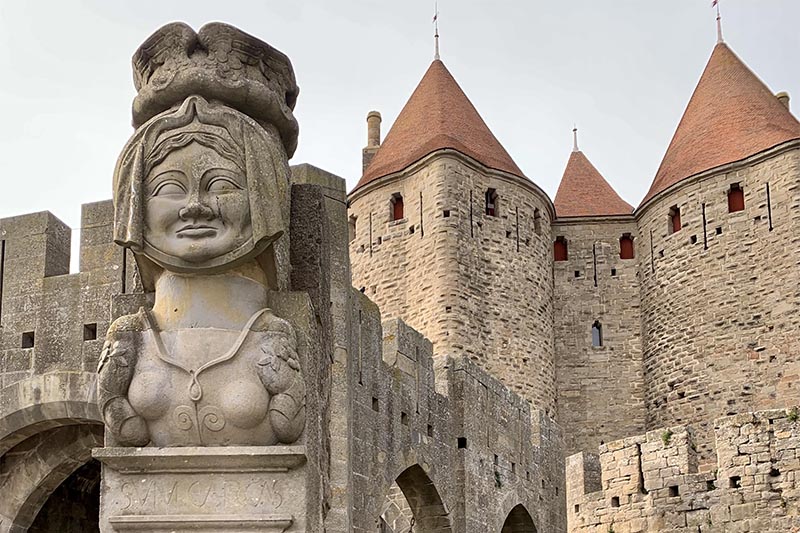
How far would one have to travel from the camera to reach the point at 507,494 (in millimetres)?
16875

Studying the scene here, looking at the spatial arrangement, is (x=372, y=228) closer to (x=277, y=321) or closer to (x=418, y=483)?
(x=418, y=483)

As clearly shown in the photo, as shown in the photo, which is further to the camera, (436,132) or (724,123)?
(724,123)

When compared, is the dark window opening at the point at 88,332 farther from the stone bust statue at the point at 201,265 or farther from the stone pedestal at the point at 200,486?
the stone pedestal at the point at 200,486

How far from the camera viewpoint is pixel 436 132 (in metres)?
29.1

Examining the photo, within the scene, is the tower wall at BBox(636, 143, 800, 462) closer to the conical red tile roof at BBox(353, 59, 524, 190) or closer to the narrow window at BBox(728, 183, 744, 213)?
the narrow window at BBox(728, 183, 744, 213)

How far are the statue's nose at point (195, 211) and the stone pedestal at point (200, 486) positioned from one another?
582 mm

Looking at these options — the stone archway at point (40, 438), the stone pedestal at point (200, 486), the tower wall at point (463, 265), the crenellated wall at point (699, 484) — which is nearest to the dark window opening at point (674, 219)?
the tower wall at point (463, 265)

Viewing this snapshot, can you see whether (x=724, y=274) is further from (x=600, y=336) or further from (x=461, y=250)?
(x=461, y=250)

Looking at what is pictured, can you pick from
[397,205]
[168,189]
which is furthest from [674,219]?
[168,189]

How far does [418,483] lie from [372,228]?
13799 mm

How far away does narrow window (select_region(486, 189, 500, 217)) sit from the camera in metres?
28.2

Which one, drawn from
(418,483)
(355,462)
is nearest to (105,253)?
(355,462)

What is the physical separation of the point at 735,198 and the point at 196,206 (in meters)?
26.0

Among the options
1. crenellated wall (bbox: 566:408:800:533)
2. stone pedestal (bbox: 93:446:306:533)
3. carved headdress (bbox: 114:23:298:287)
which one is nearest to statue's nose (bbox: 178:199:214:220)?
carved headdress (bbox: 114:23:298:287)
